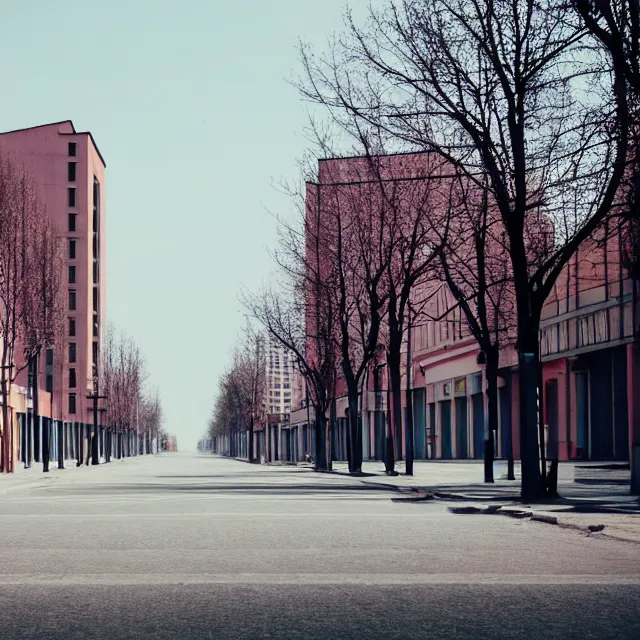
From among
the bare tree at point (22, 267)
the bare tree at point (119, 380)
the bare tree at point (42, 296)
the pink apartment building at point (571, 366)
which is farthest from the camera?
the bare tree at point (119, 380)

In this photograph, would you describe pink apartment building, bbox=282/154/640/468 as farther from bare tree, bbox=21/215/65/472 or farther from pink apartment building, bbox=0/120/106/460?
pink apartment building, bbox=0/120/106/460

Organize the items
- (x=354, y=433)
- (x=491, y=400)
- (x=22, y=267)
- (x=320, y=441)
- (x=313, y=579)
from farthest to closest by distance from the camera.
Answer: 1. (x=320, y=441)
2. (x=22, y=267)
3. (x=354, y=433)
4. (x=491, y=400)
5. (x=313, y=579)

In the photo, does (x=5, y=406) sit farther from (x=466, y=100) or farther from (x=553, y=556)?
(x=553, y=556)

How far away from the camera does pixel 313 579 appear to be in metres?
9.17

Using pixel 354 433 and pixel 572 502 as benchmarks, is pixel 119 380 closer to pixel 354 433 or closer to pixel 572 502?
pixel 354 433

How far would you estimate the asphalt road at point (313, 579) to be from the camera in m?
6.85

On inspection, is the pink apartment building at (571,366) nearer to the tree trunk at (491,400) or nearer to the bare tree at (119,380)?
the tree trunk at (491,400)

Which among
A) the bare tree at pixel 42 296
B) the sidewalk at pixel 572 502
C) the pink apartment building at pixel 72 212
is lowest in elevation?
the sidewalk at pixel 572 502

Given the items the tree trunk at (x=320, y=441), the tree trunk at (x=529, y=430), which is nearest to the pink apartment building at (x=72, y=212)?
the tree trunk at (x=320, y=441)

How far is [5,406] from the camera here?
5291cm

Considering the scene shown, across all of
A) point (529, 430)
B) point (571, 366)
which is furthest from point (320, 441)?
point (529, 430)

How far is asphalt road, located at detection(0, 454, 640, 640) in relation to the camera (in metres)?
6.85

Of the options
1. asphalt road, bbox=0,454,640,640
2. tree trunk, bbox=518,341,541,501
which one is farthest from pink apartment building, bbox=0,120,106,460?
asphalt road, bbox=0,454,640,640

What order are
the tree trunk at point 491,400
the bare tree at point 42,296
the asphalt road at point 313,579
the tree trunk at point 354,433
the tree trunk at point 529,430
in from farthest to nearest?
the bare tree at point 42,296 → the tree trunk at point 354,433 → the tree trunk at point 491,400 → the tree trunk at point 529,430 → the asphalt road at point 313,579
